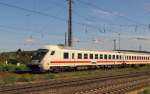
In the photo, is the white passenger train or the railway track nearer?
the railway track

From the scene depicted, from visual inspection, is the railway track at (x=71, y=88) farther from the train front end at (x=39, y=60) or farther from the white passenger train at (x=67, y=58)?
the white passenger train at (x=67, y=58)

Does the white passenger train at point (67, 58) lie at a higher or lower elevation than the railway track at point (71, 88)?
higher

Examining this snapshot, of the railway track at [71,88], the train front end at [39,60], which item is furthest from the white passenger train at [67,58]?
the railway track at [71,88]

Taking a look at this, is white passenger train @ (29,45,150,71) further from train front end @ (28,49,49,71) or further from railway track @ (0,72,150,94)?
railway track @ (0,72,150,94)

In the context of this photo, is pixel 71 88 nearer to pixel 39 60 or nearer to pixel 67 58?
pixel 39 60

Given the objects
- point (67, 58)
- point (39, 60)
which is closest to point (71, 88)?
point (39, 60)

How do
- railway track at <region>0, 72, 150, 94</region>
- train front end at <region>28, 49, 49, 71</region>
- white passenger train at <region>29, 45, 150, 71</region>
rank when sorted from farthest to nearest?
1. white passenger train at <region>29, 45, 150, 71</region>
2. train front end at <region>28, 49, 49, 71</region>
3. railway track at <region>0, 72, 150, 94</region>

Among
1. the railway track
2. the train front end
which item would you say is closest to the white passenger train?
the train front end

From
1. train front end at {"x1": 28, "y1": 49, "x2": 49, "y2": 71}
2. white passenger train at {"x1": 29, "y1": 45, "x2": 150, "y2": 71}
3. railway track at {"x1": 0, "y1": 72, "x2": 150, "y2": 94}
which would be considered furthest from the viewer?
white passenger train at {"x1": 29, "y1": 45, "x2": 150, "y2": 71}

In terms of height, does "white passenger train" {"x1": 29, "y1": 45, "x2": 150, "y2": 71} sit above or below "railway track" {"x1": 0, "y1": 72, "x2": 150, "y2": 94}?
above

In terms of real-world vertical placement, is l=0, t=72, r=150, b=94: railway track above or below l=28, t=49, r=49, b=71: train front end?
below

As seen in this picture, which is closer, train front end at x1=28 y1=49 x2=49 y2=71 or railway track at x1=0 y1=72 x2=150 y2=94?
railway track at x1=0 y1=72 x2=150 y2=94

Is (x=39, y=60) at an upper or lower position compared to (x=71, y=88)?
upper

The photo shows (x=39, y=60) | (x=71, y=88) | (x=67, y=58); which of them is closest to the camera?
(x=71, y=88)
